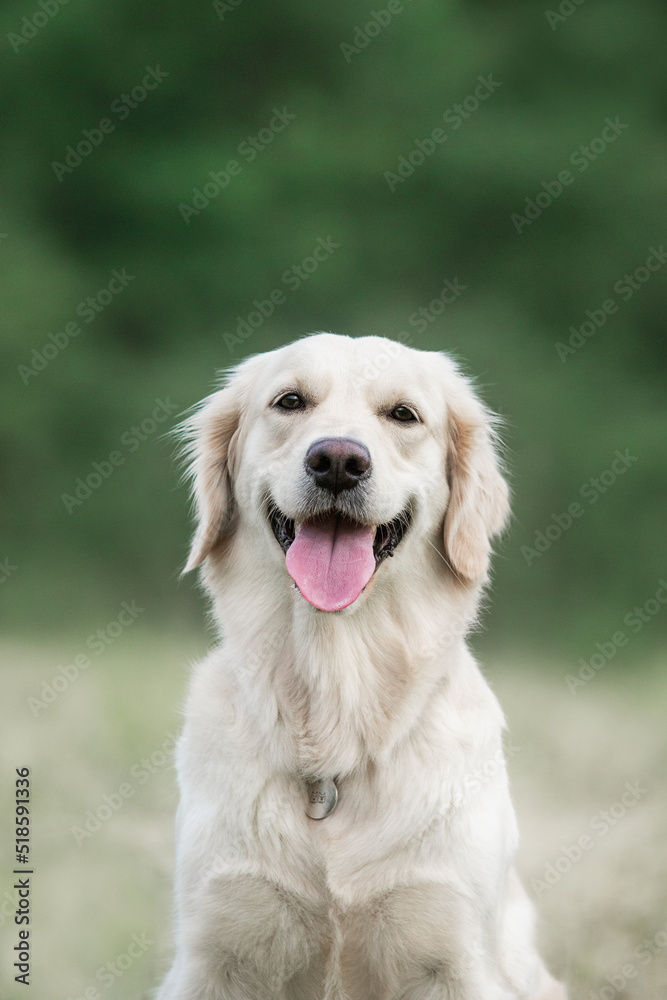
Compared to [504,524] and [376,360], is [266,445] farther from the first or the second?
[504,524]

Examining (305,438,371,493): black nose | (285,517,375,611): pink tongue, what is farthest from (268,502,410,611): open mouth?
(305,438,371,493): black nose

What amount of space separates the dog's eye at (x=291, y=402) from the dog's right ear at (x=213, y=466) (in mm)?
202

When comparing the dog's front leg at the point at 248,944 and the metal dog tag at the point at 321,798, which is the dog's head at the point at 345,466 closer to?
the metal dog tag at the point at 321,798

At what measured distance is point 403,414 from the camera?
245 cm

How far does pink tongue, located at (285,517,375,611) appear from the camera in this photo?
2248mm

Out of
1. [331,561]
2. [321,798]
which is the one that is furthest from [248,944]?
[331,561]

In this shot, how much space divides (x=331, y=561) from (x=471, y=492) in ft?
1.43

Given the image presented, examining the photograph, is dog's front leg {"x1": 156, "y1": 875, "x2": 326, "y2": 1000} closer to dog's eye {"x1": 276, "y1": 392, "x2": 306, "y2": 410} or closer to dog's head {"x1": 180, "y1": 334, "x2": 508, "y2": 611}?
dog's head {"x1": 180, "y1": 334, "x2": 508, "y2": 611}

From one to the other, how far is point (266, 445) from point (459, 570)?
49cm

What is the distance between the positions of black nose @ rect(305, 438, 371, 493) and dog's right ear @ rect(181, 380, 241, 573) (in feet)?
1.26

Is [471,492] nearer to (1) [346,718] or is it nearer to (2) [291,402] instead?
(2) [291,402]

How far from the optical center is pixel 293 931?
7.22 feet

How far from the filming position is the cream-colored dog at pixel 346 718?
221cm

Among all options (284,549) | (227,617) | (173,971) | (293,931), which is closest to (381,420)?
(284,549)
